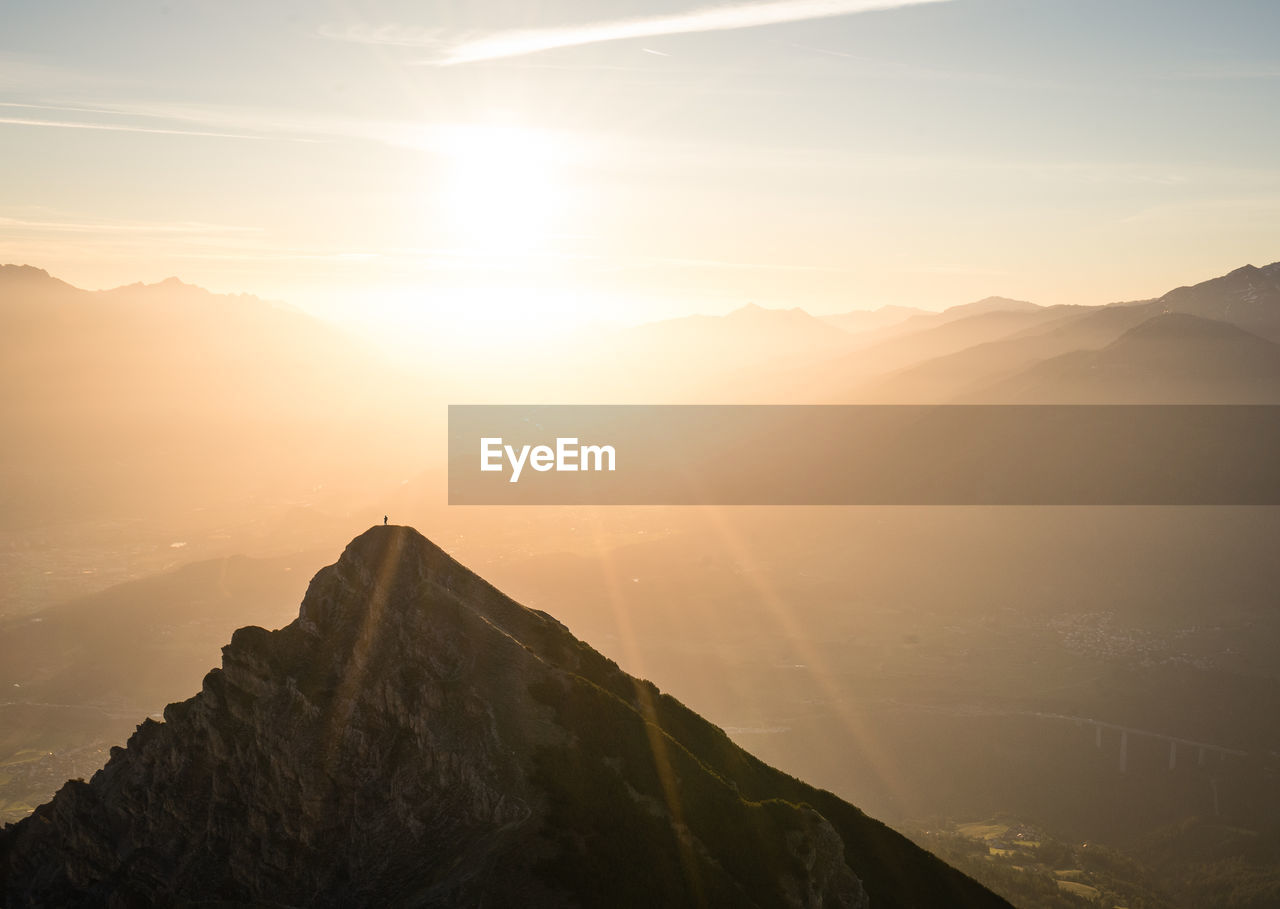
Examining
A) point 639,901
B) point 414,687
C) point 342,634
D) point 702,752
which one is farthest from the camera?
point 702,752

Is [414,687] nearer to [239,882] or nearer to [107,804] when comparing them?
[239,882]

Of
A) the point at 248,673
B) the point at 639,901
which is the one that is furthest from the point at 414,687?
the point at 639,901

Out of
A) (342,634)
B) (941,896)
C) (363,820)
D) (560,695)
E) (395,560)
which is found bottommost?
(941,896)

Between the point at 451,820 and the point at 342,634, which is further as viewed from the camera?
the point at 342,634

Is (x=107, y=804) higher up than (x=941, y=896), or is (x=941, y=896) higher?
(x=107, y=804)

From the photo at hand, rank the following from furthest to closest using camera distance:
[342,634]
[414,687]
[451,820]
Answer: [342,634], [414,687], [451,820]

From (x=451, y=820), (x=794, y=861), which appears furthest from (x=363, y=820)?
(x=794, y=861)
